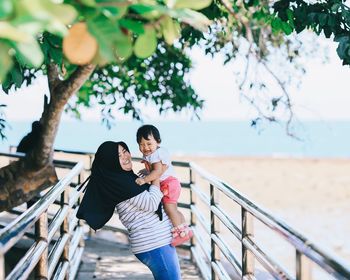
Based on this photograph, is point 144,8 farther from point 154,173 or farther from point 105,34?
point 154,173

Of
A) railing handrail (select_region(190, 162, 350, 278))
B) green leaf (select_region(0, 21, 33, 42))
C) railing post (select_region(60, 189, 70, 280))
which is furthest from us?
railing post (select_region(60, 189, 70, 280))

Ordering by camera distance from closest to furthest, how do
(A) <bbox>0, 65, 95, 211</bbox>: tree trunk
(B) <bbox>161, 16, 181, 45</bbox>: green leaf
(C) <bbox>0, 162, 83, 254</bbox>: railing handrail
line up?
(B) <bbox>161, 16, 181, 45</bbox>: green leaf < (C) <bbox>0, 162, 83, 254</bbox>: railing handrail < (A) <bbox>0, 65, 95, 211</bbox>: tree trunk

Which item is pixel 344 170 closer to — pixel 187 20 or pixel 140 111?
pixel 140 111

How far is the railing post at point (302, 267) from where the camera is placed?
2658mm

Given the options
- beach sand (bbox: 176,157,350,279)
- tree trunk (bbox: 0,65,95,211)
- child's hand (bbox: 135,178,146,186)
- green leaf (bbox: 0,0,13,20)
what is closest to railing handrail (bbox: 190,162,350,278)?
child's hand (bbox: 135,178,146,186)

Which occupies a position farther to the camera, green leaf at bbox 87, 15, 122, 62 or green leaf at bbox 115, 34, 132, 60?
green leaf at bbox 115, 34, 132, 60

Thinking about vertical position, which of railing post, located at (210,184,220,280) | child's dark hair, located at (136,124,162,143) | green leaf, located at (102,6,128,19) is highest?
green leaf, located at (102,6,128,19)

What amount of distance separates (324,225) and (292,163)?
12.5 m

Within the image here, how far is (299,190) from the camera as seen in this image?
87.0 ft

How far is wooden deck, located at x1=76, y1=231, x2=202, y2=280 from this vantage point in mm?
6637

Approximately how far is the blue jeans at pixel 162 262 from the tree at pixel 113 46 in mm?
1244

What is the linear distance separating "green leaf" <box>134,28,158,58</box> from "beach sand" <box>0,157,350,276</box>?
12.9m

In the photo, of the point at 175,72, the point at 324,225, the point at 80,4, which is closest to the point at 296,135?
the point at 175,72

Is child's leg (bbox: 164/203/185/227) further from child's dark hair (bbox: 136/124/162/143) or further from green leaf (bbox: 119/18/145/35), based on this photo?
green leaf (bbox: 119/18/145/35)
